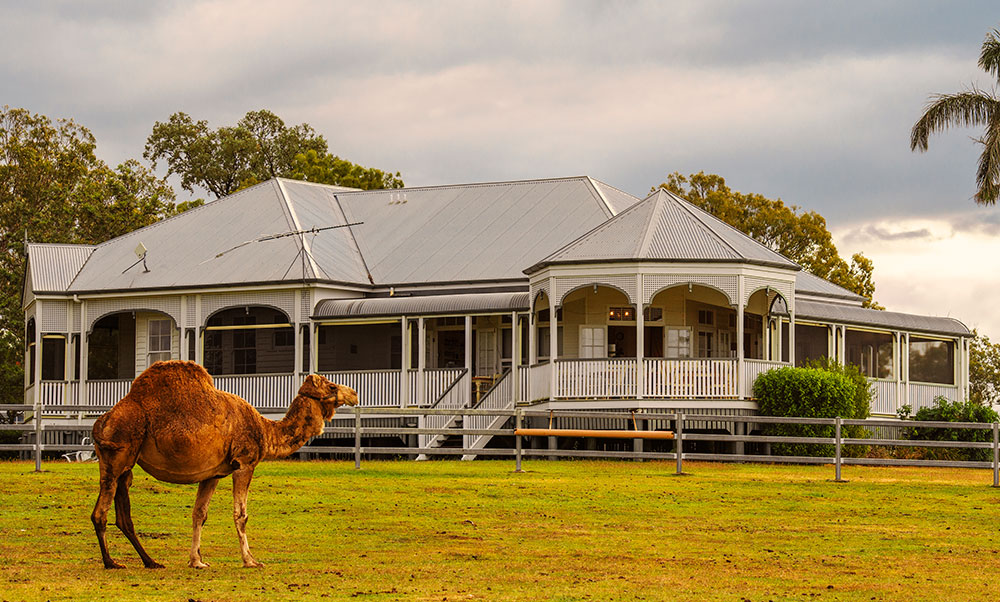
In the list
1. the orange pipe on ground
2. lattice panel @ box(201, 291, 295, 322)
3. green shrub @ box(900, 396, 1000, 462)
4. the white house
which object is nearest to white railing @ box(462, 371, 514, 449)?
the white house

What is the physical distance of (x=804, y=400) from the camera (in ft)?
106

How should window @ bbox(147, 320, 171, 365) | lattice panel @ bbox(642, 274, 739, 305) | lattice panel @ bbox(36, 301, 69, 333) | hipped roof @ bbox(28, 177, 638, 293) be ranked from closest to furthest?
lattice panel @ bbox(642, 274, 739, 305) → hipped roof @ bbox(28, 177, 638, 293) → lattice panel @ bbox(36, 301, 69, 333) → window @ bbox(147, 320, 171, 365)

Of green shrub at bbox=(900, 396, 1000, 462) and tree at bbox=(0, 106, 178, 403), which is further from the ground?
tree at bbox=(0, 106, 178, 403)

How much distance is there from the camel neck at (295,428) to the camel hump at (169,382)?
36.0 inches

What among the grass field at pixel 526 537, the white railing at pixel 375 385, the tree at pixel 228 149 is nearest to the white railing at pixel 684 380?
the grass field at pixel 526 537

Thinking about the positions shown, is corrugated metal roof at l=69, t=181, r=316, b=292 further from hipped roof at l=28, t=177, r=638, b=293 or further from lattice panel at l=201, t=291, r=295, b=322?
lattice panel at l=201, t=291, r=295, b=322

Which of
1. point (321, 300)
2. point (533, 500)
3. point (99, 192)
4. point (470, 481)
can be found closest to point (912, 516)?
point (533, 500)

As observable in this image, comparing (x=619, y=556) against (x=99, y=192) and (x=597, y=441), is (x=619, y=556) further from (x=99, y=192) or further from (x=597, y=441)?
(x=99, y=192)

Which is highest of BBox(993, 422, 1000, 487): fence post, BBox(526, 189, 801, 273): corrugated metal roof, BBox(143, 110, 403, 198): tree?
BBox(143, 110, 403, 198): tree

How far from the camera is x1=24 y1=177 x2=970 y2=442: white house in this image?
Result: 32.8 meters

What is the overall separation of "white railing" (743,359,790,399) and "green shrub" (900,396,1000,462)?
4.53m

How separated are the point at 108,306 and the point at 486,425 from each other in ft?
39.0

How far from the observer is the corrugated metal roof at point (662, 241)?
Answer: 32781 millimetres

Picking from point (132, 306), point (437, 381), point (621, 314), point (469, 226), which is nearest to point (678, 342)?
point (621, 314)
